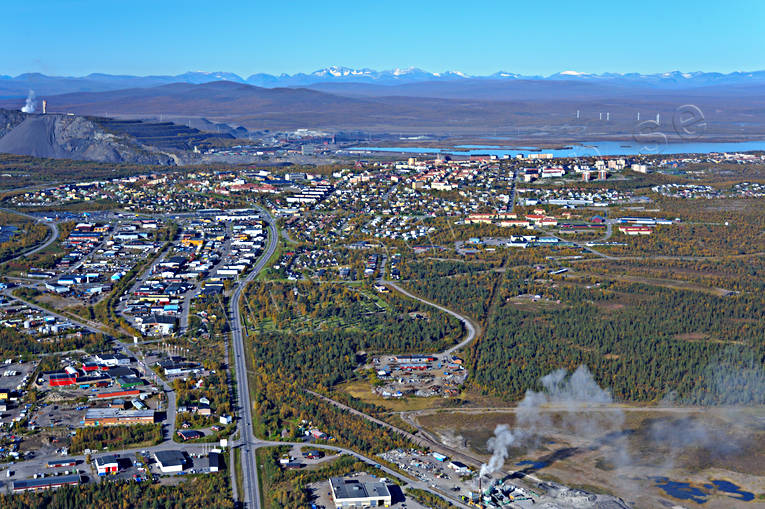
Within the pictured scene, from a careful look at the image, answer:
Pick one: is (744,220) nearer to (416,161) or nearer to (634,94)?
(416,161)

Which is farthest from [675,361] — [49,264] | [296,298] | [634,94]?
[634,94]

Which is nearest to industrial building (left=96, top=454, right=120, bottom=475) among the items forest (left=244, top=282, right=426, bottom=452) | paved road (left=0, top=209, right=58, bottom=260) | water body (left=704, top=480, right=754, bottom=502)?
forest (left=244, top=282, right=426, bottom=452)

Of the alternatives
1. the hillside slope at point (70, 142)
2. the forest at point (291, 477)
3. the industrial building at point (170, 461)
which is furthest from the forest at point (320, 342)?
the hillside slope at point (70, 142)

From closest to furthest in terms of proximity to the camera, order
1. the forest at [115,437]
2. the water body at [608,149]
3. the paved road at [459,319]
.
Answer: the forest at [115,437], the paved road at [459,319], the water body at [608,149]

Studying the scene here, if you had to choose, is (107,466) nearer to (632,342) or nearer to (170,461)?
(170,461)

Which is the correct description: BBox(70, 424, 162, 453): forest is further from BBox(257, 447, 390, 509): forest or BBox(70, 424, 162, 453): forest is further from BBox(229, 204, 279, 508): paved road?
BBox(257, 447, 390, 509): forest

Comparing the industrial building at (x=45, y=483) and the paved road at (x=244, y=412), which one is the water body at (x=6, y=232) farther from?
the industrial building at (x=45, y=483)
